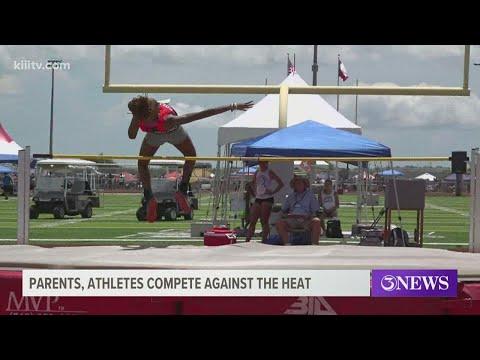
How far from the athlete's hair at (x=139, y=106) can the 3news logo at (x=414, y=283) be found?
3333 millimetres

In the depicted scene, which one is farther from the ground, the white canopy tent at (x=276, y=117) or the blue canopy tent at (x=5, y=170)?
the white canopy tent at (x=276, y=117)

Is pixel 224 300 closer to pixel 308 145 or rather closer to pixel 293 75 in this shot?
pixel 308 145

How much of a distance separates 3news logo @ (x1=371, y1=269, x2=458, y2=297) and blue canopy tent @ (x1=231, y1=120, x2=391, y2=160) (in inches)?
169

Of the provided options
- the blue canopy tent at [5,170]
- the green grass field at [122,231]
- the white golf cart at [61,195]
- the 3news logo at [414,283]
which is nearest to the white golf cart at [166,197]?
the green grass field at [122,231]

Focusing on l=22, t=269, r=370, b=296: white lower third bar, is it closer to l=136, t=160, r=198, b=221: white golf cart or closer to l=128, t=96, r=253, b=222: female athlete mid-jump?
l=128, t=96, r=253, b=222: female athlete mid-jump

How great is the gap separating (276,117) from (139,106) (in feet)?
18.6

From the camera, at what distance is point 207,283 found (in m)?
4.39

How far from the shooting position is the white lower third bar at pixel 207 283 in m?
4.37

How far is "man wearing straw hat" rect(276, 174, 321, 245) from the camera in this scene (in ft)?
26.1

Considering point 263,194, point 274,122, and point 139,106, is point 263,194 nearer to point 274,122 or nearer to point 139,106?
point 139,106

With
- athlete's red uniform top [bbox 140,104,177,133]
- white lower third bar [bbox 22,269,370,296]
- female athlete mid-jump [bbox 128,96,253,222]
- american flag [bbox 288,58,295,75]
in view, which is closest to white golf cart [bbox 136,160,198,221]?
american flag [bbox 288,58,295,75]

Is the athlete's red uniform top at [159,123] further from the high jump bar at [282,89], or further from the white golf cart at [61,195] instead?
the white golf cart at [61,195]

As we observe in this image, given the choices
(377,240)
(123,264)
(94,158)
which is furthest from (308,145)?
(123,264)
